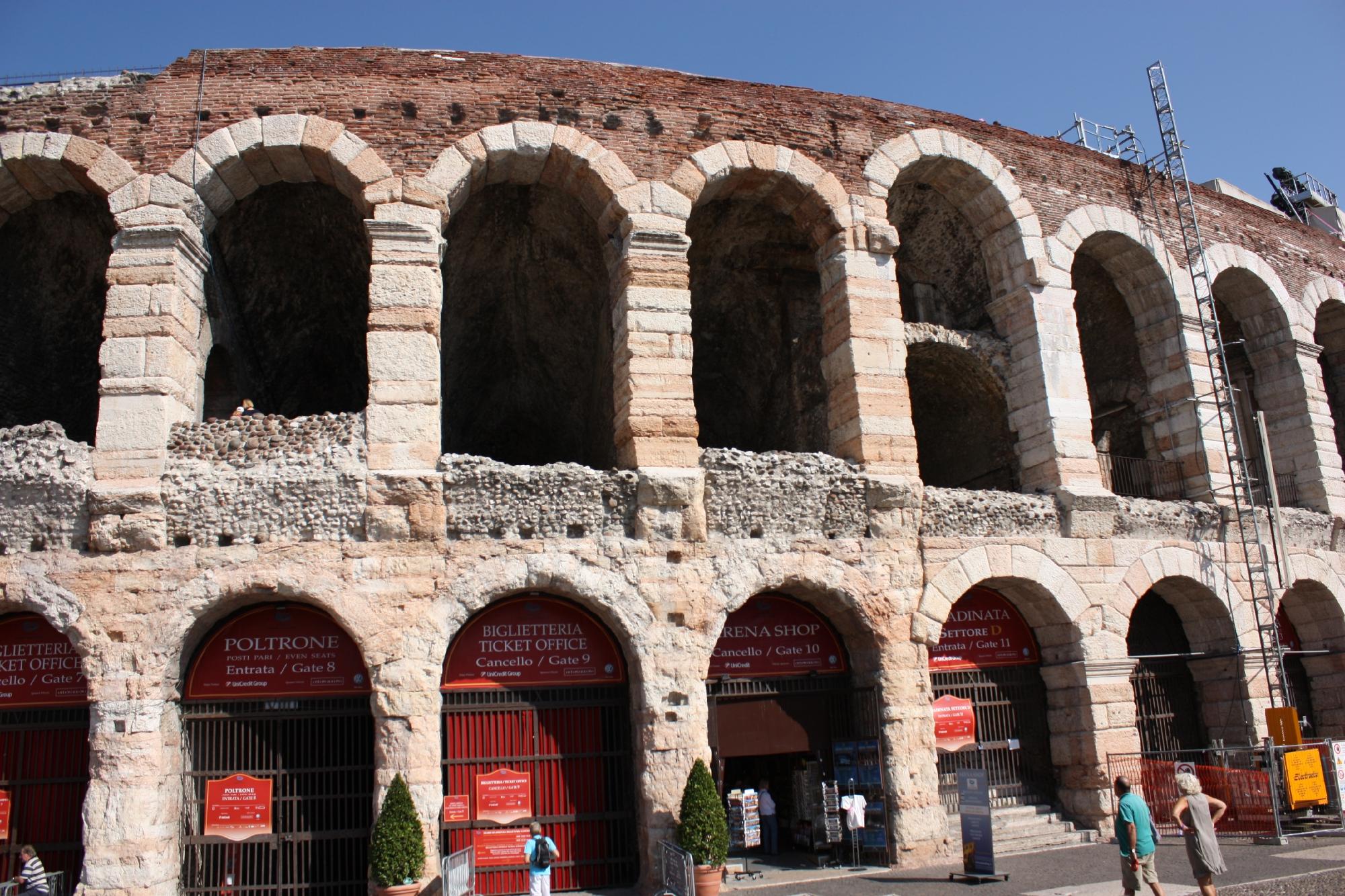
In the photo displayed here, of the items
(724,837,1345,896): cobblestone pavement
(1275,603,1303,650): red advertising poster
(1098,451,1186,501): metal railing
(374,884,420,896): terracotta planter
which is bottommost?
(724,837,1345,896): cobblestone pavement

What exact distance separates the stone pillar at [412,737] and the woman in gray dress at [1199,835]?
617cm

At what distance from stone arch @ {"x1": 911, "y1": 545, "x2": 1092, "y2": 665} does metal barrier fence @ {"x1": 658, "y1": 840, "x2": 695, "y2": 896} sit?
3563 millimetres

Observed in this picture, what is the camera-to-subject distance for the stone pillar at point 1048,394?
12367 millimetres

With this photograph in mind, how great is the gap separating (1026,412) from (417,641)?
797cm

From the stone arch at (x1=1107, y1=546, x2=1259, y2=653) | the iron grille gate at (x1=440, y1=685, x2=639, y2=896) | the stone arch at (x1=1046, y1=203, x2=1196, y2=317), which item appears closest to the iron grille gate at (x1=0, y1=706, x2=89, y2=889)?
the iron grille gate at (x1=440, y1=685, x2=639, y2=896)

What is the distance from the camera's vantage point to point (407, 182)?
35.2ft

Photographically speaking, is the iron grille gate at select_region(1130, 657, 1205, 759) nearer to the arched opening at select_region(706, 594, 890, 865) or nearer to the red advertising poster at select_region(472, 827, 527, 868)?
the arched opening at select_region(706, 594, 890, 865)

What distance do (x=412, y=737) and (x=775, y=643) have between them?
409cm

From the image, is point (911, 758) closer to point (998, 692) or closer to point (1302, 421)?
point (998, 692)

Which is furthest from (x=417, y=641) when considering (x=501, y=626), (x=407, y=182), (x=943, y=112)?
(x=943, y=112)

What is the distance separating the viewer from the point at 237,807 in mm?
9578

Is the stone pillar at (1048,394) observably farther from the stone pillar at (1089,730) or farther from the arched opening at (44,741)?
the arched opening at (44,741)

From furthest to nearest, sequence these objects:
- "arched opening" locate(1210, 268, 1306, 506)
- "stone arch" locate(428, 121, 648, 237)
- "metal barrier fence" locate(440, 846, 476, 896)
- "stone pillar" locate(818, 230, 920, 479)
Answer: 1. "arched opening" locate(1210, 268, 1306, 506)
2. "stone pillar" locate(818, 230, 920, 479)
3. "stone arch" locate(428, 121, 648, 237)
4. "metal barrier fence" locate(440, 846, 476, 896)

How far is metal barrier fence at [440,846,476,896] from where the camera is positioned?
834 cm
